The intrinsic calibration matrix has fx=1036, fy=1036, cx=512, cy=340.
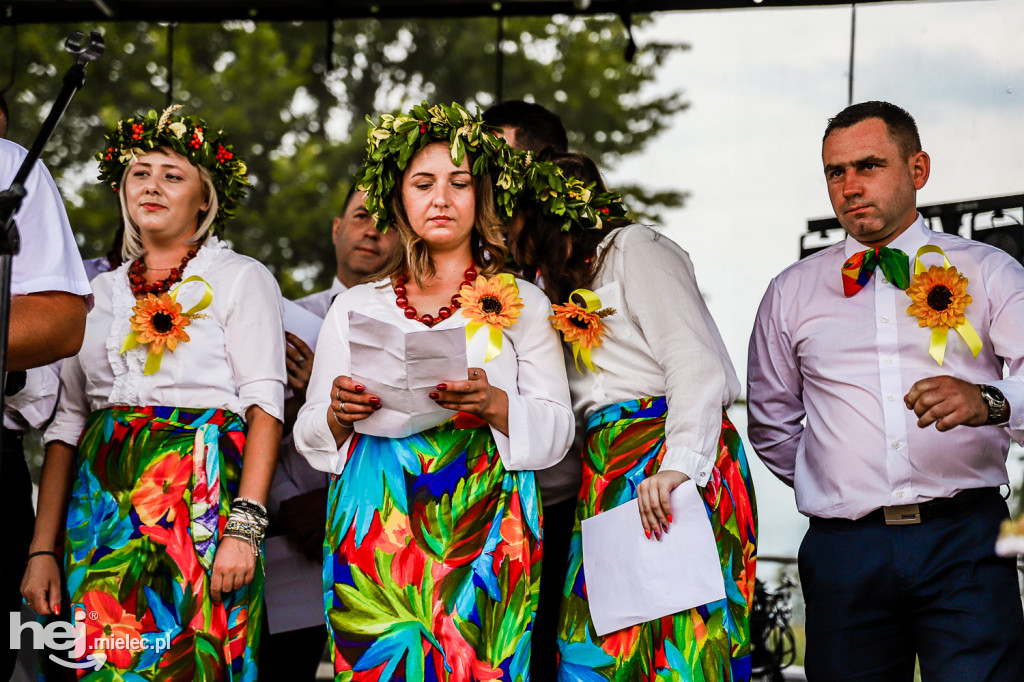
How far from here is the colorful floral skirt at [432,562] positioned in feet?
7.97

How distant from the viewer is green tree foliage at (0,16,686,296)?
698 cm

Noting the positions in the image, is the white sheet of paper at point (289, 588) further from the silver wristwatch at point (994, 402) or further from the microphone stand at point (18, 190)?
the silver wristwatch at point (994, 402)

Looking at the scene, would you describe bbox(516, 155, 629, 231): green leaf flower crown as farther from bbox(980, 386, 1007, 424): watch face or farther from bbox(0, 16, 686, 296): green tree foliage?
bbox(0, 16, 686, 296): green tree foliage

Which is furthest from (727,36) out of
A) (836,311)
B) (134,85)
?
(134,85)

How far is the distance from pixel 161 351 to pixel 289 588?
3.13 feet

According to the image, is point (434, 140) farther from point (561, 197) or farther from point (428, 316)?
point (428, 316)

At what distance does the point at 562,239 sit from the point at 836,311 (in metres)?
0.84

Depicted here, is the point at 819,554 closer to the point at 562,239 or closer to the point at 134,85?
the point at 562,239

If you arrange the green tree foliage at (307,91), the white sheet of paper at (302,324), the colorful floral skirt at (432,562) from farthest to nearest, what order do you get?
1. the green tree foliage at (307,91)
2. the white sheet of paper at (302,324)
3. the colorful floral skirt at (432,562)

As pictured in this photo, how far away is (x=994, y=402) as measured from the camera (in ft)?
8.25

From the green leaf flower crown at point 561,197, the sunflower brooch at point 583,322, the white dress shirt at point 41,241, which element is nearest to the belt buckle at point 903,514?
the sunflower brooch at point 583,322

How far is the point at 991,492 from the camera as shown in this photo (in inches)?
111

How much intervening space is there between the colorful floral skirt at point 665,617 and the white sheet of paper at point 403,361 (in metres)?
0.54

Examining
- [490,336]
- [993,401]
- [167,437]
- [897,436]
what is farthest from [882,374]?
[167,437]
